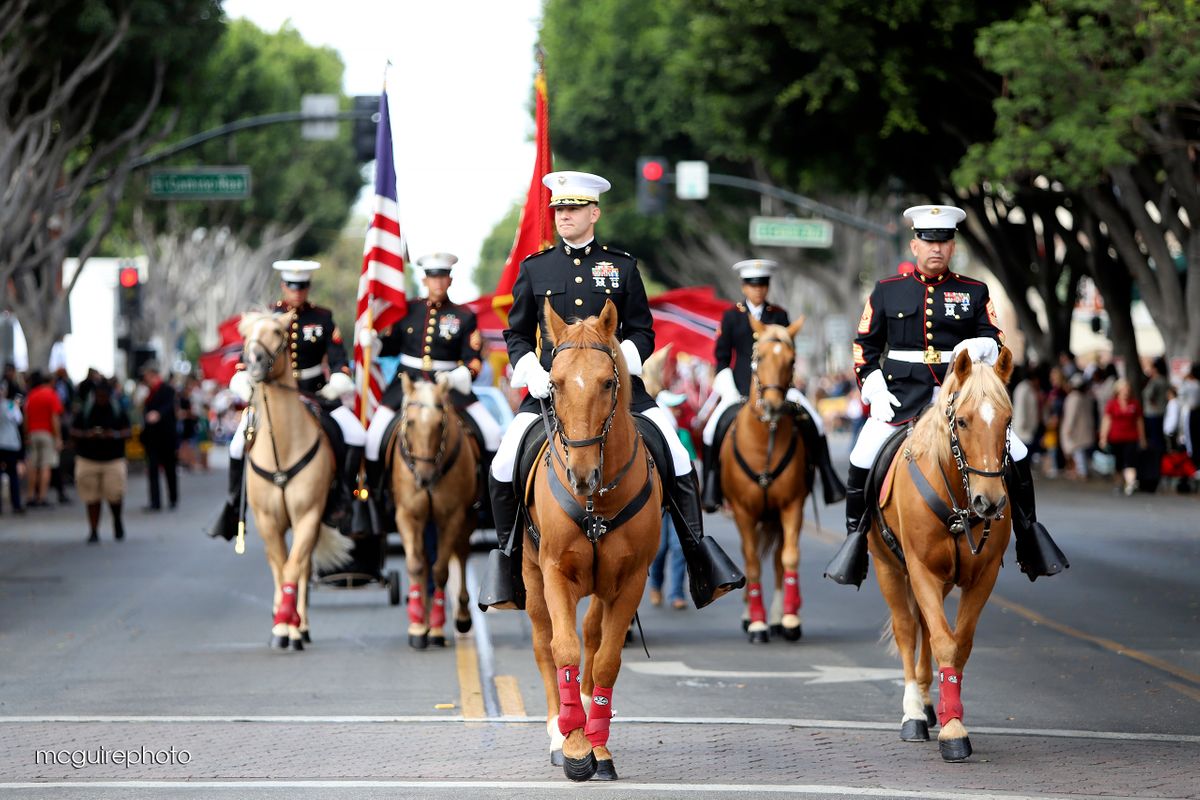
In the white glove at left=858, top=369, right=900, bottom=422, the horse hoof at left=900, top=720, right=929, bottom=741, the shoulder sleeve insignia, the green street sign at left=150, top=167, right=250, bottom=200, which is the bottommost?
the horse hoof at left=900, top=720, right=929, bottom=741

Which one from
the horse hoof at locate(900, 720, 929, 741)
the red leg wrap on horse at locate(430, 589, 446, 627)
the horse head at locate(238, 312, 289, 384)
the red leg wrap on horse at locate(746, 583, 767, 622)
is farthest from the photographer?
the red leg wrap on horse at locate(746, 583, 767, 622)

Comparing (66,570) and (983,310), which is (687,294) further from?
(983,310)

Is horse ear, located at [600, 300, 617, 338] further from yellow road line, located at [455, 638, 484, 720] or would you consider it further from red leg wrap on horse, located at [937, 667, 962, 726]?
yellow road line, located at [455, 638, 484, 720]

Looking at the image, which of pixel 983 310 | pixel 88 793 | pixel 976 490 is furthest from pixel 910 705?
pixel 88 793

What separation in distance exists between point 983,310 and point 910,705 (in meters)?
2.28

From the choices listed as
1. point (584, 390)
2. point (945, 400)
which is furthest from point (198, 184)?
point (584, 390)

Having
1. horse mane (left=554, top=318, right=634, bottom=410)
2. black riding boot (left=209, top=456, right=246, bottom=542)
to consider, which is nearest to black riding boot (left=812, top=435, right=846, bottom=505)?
black riding boot (left=209, top=456, right=246, bottom=542)

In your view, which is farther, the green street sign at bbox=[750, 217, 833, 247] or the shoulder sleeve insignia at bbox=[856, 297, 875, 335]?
the green street sign at bbox=[750, 217, 833, 247]

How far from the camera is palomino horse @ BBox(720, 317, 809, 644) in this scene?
544 inches

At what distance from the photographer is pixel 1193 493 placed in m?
30.6

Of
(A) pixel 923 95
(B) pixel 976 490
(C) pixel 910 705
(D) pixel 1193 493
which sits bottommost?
(D) pixel 1193 493

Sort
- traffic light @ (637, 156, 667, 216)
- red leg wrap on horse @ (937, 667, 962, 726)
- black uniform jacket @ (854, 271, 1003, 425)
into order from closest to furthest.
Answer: red leg wrap on horse @ (937, 667, 962, 726), black uniform jacket @ (854, 271, 1003, 425), traffic light @ (637, 156, 667, 216)

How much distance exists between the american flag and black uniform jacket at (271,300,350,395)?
22.1 inches

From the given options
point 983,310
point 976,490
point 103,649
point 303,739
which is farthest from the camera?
point 103,649
